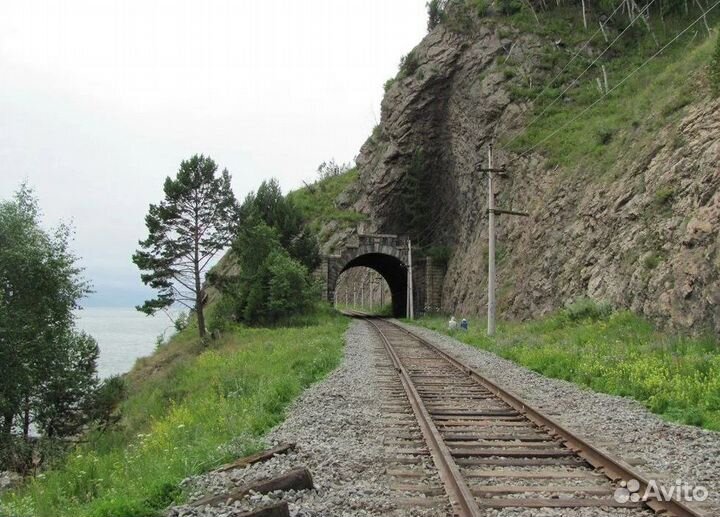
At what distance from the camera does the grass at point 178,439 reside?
19.4 feet

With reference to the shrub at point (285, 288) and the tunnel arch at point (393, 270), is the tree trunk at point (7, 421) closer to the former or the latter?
the shrub at point (285, 288)

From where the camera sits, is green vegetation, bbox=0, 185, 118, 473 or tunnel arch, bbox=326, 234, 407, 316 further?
tunnel arch, bbox=326, 234, 407, 316

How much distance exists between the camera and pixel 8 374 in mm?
19203

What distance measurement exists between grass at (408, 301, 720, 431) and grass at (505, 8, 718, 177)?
845 cm

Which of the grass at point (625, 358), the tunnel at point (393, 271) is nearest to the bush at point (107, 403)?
the grass at point (625, 358)

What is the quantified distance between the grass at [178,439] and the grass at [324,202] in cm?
3374

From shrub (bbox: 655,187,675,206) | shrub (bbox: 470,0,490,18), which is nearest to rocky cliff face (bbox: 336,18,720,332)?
shrub (bbox: 655,187,675,206)

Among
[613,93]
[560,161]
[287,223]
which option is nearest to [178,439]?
[560,161]

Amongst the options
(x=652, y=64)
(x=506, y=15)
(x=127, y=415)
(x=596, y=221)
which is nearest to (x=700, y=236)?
(x=596, y=221)

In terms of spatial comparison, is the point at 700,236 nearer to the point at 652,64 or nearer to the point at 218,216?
the point at 652,64

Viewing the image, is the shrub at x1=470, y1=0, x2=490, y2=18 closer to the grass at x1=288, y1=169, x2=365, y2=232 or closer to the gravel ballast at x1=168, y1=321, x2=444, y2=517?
the grass at x1=288, y1=169, x2=365, y2=232

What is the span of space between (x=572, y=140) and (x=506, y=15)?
19278 millimetres

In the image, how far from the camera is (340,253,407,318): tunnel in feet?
168

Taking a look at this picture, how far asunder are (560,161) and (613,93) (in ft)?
22.1
